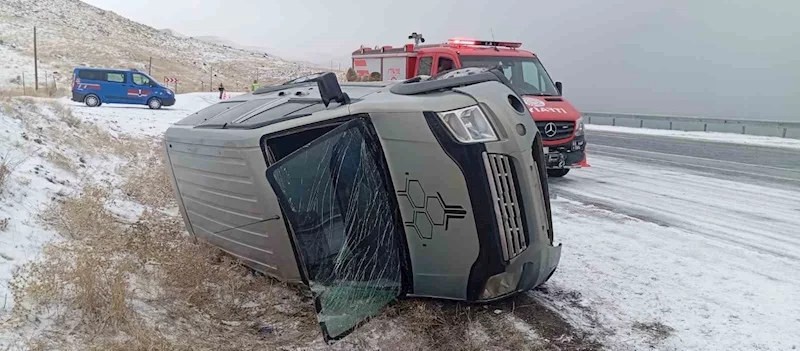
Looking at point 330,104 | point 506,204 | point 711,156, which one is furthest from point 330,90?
point 711,156

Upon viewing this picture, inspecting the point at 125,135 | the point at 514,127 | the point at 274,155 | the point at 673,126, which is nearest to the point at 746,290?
the point at 514,127

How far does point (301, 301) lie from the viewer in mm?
4422

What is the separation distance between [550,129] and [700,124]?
15.3 m

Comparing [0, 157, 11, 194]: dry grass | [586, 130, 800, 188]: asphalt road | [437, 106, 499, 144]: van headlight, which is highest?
[437, 106, 499, 144]: van headlight

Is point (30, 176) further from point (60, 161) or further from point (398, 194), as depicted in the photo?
point (398, 194)

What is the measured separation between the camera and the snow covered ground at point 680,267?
13.2 feet

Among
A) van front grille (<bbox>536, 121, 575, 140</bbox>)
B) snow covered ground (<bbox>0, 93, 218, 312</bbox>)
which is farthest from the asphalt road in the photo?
snow covered ground (<bbox>0, 93, 218, 312</bbox>)

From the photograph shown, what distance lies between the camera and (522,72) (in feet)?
35.4

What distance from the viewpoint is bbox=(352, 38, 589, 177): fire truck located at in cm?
974

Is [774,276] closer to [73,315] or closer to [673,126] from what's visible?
[73,315]

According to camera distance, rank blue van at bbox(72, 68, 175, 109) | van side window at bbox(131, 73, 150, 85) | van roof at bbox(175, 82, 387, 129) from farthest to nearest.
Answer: van side window at bbox(131, 73, 150, 85) < blue van at bbox(72, 68, 175, 109) < van roof at bbox(175, 82, 387, 129)

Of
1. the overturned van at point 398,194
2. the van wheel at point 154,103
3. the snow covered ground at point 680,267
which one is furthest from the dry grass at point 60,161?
the van wheel at point 154,103

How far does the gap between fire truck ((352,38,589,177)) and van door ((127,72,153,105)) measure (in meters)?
15.4

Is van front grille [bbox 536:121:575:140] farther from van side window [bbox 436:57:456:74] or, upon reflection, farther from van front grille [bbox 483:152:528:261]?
van front grille [bbox 483:152:528:261]
